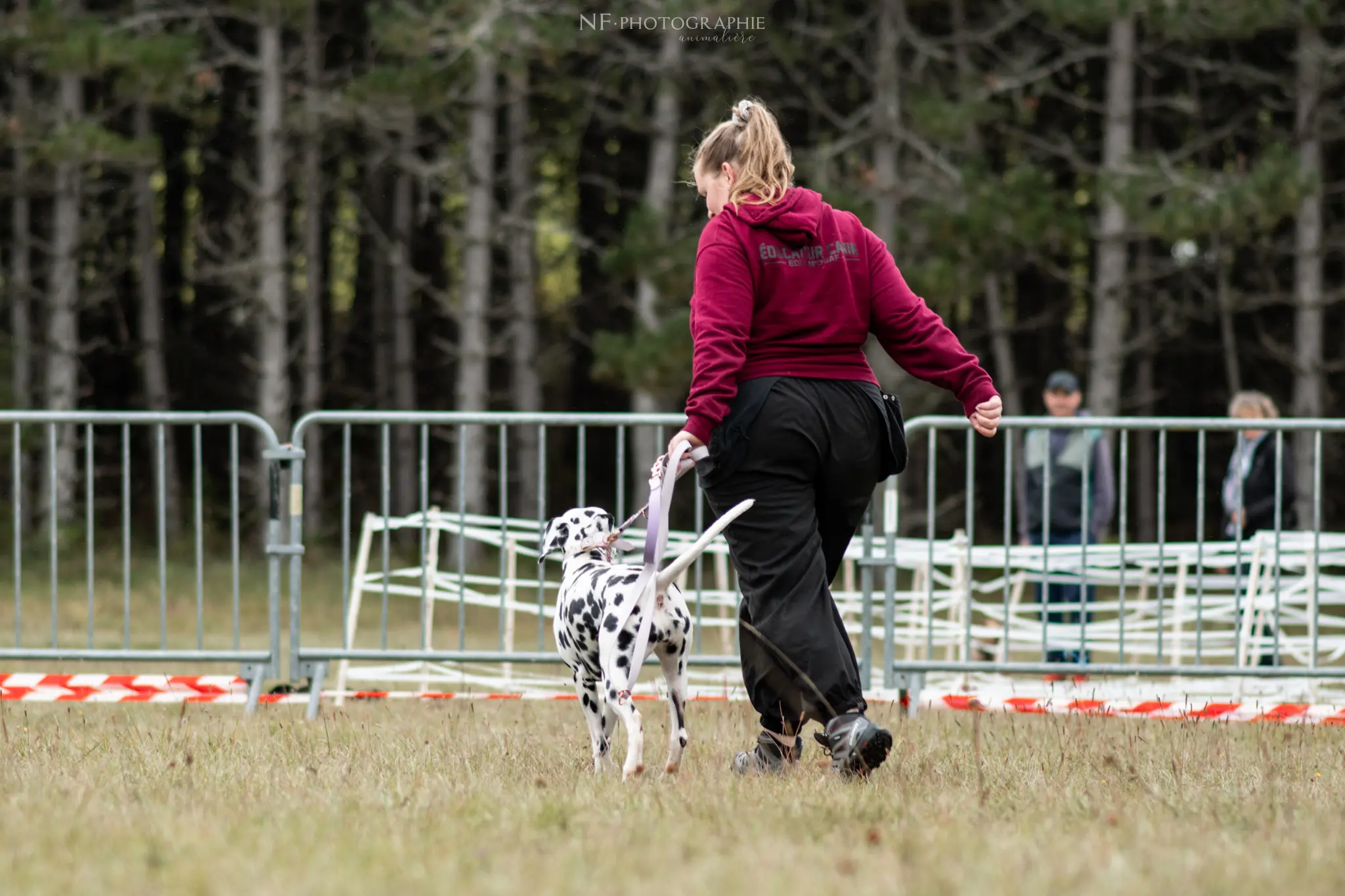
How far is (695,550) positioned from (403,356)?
738 inches

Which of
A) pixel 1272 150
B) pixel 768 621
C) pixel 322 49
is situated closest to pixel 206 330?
pixel 322 49

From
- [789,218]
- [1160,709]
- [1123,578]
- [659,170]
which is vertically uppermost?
[659,170]

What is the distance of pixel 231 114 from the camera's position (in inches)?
943

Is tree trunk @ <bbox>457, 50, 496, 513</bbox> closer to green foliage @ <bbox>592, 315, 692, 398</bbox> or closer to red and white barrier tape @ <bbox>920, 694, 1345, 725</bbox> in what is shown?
green foliage @ <bbox>592, 315, 692, 398</bbox>

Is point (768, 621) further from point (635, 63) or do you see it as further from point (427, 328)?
point (427, 328)

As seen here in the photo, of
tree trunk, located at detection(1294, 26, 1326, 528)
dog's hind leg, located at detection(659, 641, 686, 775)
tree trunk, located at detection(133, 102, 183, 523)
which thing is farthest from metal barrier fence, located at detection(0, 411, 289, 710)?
tree trunk, located at detection(1294, 26, 1326, 528)

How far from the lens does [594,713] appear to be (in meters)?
4.91

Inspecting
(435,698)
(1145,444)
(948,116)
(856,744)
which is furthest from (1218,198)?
(856,744)

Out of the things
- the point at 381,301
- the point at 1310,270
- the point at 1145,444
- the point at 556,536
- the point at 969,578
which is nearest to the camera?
the point at 556,536

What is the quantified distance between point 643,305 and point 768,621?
12439 mm

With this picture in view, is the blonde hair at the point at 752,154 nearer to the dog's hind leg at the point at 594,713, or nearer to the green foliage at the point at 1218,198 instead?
the dog's hind leg at the point at 594,713

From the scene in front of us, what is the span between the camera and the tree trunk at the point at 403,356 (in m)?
22.6

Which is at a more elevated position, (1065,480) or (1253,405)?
(1253,405)

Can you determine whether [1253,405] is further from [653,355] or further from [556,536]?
[653,355]
